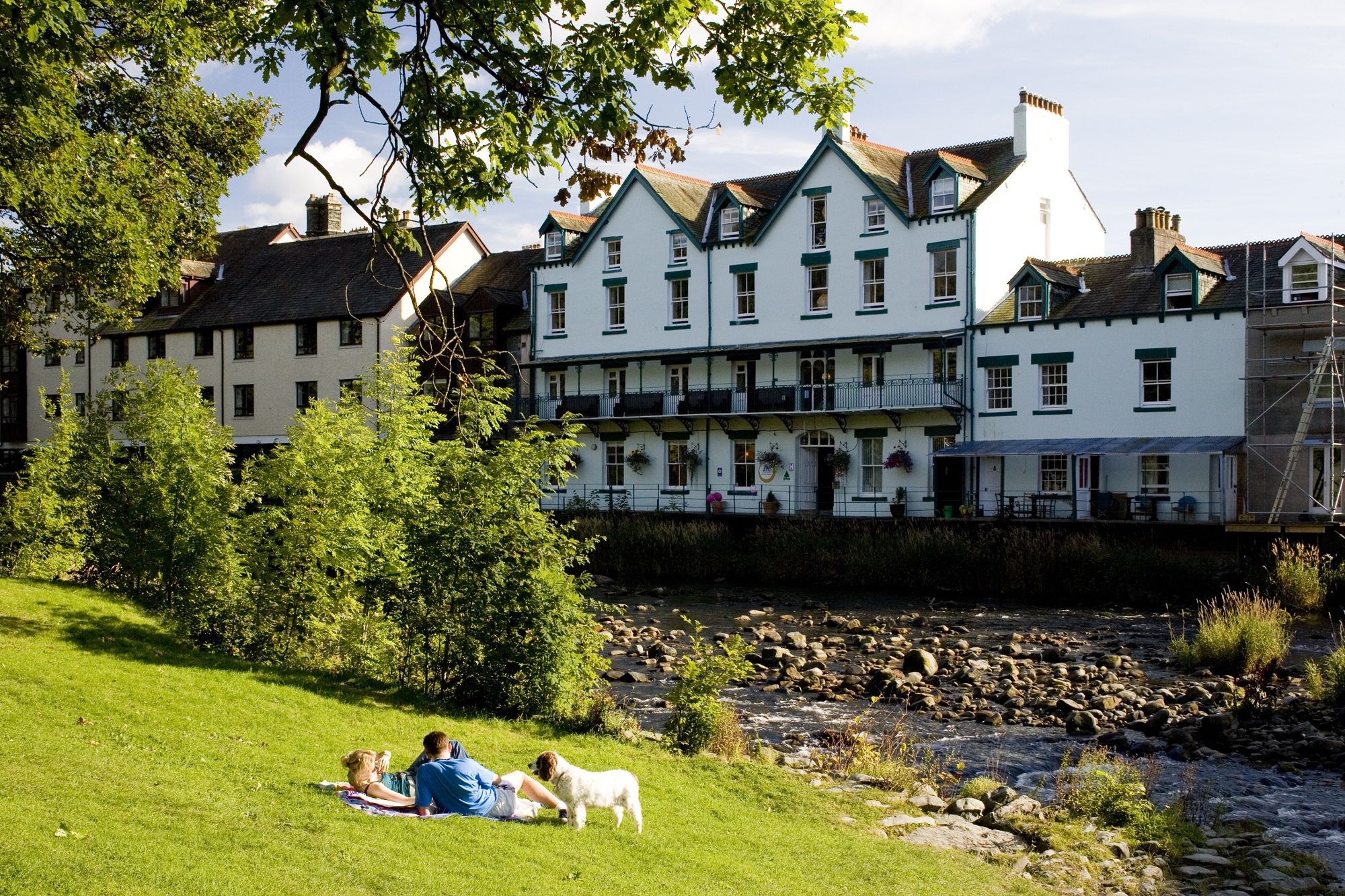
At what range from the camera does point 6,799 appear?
9.48m

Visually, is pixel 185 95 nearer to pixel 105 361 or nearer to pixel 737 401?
pixel 737 401

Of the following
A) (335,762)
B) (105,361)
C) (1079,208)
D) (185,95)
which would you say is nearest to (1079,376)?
(1079,208)

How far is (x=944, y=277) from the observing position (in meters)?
43.8

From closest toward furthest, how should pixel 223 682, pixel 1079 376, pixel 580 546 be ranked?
pixel 223 682
pixel 580 546
pixel 1079 376

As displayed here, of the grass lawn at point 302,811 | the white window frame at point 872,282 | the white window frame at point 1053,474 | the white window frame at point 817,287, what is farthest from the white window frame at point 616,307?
the grass lawn at point 302,811

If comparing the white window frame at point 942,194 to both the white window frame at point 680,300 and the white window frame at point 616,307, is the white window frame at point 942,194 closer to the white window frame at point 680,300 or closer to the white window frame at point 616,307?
the white window frame at point 680,300

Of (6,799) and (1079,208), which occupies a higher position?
(1079,208)

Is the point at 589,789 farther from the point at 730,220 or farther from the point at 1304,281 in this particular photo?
the point at 730,220

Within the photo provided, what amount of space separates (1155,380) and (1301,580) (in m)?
10.8

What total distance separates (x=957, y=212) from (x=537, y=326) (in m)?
19.7

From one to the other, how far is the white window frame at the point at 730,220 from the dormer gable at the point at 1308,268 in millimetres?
20084

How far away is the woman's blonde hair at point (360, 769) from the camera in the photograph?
11.0 meters

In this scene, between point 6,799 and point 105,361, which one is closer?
point 6,799

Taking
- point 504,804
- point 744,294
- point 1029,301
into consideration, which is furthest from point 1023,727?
point 744,294
